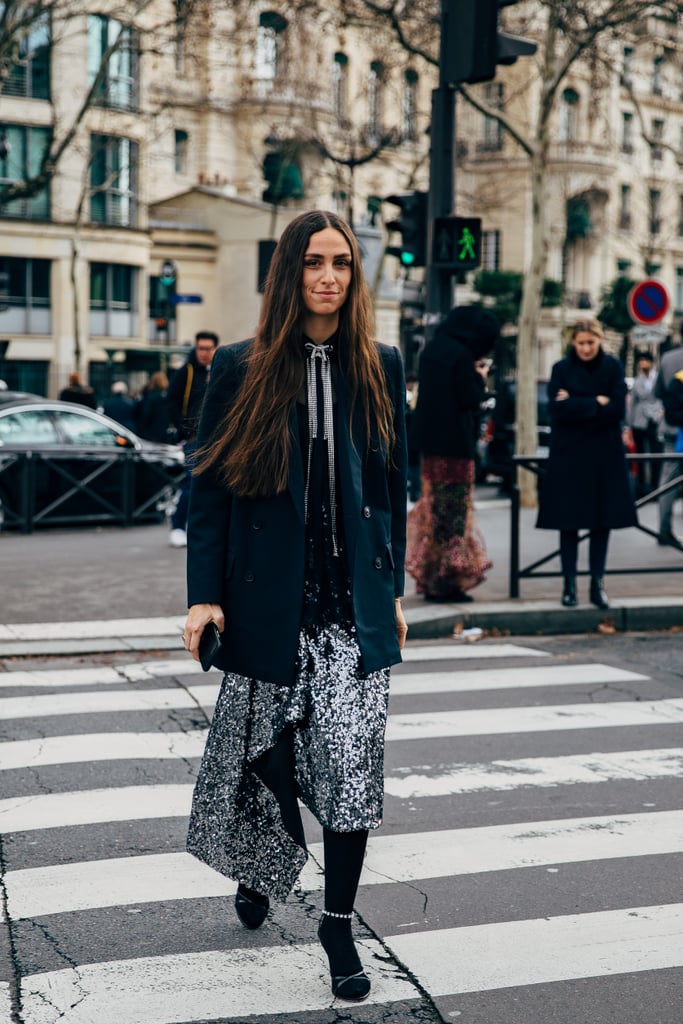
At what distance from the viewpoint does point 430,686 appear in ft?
25.5

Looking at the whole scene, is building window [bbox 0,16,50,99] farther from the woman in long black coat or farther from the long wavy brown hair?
the long wavy brown hair

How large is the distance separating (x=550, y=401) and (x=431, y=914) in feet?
19.5

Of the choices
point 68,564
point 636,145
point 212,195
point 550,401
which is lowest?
point 68,564

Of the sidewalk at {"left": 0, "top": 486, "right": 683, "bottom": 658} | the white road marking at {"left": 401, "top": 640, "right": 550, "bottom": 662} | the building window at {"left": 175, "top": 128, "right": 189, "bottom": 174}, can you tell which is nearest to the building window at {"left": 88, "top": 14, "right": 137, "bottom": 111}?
the building window at {"left": 175, "top": 128, "right": 189, "bottom": 174}

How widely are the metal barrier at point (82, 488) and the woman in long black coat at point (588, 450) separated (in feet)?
23.5

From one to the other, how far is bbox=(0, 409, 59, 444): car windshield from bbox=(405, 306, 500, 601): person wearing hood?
288 inches

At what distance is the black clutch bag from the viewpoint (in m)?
3.76

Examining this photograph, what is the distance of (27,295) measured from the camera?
4281cm

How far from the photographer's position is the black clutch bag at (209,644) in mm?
3756

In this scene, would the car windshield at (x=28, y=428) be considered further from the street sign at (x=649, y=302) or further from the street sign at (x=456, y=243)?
the street sign at (x=649, y=302)

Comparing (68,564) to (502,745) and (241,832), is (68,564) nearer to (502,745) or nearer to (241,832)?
(502,745)

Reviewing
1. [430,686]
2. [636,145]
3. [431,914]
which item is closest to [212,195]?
[636,145]

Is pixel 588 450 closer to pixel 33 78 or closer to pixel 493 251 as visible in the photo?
pixel 33 78

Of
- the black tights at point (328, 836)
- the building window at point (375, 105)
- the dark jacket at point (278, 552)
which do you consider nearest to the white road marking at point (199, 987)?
the black tights at point (328, 836)
